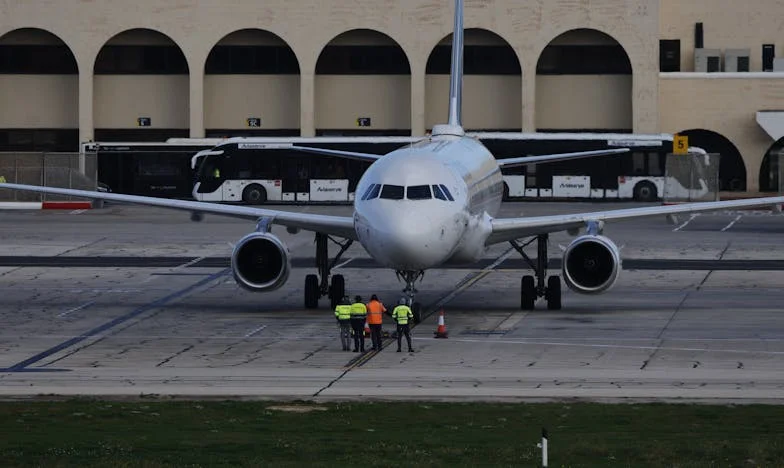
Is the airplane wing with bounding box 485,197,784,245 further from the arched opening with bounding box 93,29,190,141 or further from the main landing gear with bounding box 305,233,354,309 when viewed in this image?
the arched opening with bounding box 93,29,190,141

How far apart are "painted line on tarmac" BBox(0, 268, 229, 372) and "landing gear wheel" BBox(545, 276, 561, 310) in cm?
1039

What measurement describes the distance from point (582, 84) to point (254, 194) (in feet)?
→ 71.3

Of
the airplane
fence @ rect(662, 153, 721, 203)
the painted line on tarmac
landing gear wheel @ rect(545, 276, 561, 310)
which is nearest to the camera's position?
the painted line on tarmac

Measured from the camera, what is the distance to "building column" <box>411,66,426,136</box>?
99.1 meters

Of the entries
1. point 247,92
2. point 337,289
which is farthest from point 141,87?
point 337,289

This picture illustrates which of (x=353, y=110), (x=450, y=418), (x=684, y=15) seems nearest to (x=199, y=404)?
(x=450, y=418)

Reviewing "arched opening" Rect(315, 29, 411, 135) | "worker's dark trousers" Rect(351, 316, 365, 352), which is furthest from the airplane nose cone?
"arched opening" Rect(315, 29, 411, 135)

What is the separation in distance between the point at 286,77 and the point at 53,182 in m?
18.6

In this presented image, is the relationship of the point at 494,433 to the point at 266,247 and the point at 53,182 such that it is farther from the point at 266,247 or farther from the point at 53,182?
the point at 53,182

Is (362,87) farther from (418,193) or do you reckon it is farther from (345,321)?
(345,321)

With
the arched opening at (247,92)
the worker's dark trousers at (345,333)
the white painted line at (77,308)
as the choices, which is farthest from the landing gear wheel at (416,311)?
the arched opening at (247,92)

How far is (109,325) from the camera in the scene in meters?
41.9

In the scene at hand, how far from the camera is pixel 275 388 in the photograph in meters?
31.4

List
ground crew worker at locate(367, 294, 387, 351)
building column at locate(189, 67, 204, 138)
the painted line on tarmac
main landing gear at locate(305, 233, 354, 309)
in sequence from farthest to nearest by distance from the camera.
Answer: building column at locate(189, 67, 204, 138) < main landing gear at locate(305, 233, 354, 309) < ground crew worker at locate(367, 294, 387, 351) < the painted line on tarmac
